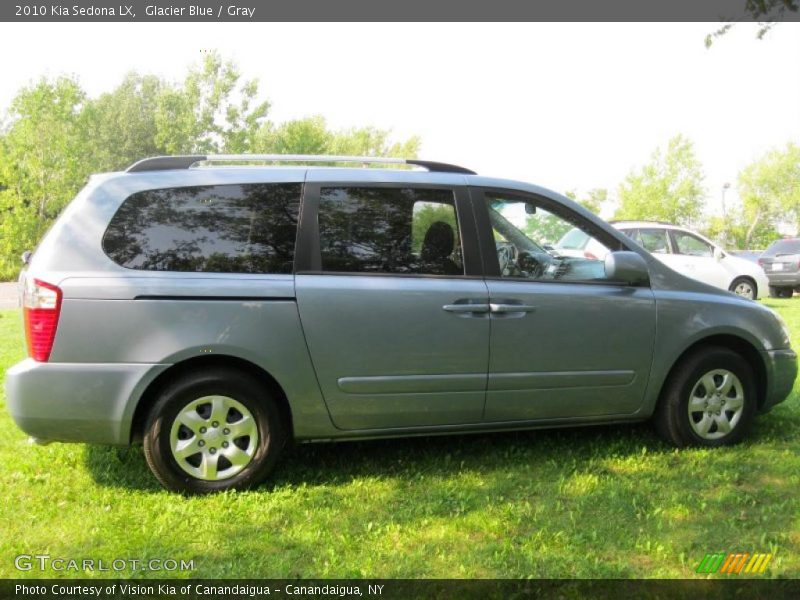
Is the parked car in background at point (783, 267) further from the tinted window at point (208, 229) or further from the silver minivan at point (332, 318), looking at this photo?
the tinted window at point (208, 229)

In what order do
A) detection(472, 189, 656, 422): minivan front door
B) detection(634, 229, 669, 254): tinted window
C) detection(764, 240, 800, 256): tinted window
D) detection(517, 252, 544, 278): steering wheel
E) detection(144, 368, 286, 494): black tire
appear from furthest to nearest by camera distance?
detection(764, 240, 800, 256): tinted window < detection(634, 229, 669, 254): tinted window < detection(517, 252, 544, 278): steering wheel < detection(472, 189, 656, 422): minivan front door < detection(144, 368, 286, 494): black tire

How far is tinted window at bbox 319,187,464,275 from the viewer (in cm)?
396

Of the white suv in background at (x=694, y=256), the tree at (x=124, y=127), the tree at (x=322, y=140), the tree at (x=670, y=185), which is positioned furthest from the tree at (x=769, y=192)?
the tree at (x=124, y=127)

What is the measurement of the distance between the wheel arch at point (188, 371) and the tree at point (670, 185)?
46.0m

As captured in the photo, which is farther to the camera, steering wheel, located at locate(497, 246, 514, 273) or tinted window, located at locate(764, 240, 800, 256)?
tinted window, located at locate(764, 240, 800, 256)

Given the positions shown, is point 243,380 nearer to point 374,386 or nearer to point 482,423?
point 374,386

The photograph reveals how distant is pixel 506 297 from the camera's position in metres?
4.08

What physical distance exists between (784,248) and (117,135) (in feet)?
193

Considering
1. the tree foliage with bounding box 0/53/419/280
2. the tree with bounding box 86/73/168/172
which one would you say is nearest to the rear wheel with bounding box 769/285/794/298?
the tree foliage with bounding box 0/53/419/280

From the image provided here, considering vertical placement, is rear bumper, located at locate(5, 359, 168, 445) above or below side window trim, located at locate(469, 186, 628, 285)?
below

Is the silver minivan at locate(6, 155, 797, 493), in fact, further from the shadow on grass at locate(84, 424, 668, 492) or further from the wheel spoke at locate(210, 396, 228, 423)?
the shadow on grass at locate(84, 424, 668, 492)

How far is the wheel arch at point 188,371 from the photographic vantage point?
12.3 feet

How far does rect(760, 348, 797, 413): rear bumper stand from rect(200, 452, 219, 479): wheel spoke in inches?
141

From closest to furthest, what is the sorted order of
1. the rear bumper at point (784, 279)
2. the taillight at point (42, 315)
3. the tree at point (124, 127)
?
1. the taillight at point (42, 315)
2. the rear bumper at point (784, 279)
3. the tree at point (124, 127)
